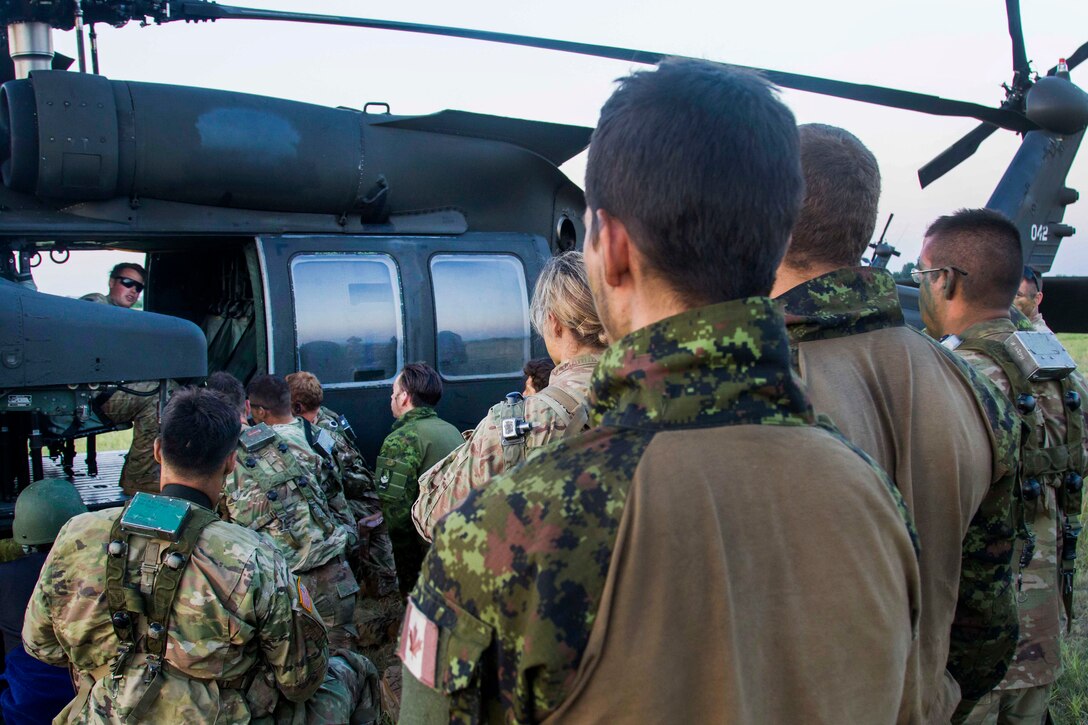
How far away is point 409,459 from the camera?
4.35 m

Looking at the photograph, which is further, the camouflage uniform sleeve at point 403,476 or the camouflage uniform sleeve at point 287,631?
the camouflage uniform sleeve at point 403,476

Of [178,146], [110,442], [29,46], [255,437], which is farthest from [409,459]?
[110,442]

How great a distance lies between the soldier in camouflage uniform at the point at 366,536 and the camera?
4.62m

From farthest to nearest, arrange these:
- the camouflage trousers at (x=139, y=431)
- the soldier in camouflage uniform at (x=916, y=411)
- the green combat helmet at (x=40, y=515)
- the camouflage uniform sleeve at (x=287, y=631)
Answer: the camouflage trousers at (x=139, y=431) < the green combat helmet at (x=40, y=515) < the camouflage uniform sleeve at (x=287, y=631) < the soldier in camouflage uniform at (x=916, y=411)

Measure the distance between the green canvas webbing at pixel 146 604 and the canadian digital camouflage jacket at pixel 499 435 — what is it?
2.13 ft

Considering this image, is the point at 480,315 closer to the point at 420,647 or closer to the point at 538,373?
the point at 538,373

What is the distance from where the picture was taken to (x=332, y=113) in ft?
19.0

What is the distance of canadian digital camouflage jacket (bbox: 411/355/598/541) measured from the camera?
98.5 inches

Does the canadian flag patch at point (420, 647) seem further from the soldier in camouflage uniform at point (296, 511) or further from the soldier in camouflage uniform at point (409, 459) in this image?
the soldier in camouflage uniform at point (409, 459)

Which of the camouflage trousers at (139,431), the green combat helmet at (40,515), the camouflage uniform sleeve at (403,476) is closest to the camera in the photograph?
the green combat helmet at (40,515)

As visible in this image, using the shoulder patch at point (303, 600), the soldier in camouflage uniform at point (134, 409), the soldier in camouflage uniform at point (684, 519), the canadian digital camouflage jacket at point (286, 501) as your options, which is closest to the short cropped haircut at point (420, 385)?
the canadian digital camouflage jacket at point (286, 501)

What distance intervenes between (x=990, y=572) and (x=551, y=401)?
1142 mm

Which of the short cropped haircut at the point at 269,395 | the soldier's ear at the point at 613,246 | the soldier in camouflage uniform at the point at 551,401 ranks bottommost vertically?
the short cropped haircut at the point at 269,395

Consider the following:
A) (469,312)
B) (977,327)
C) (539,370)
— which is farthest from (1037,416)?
(469,312)
